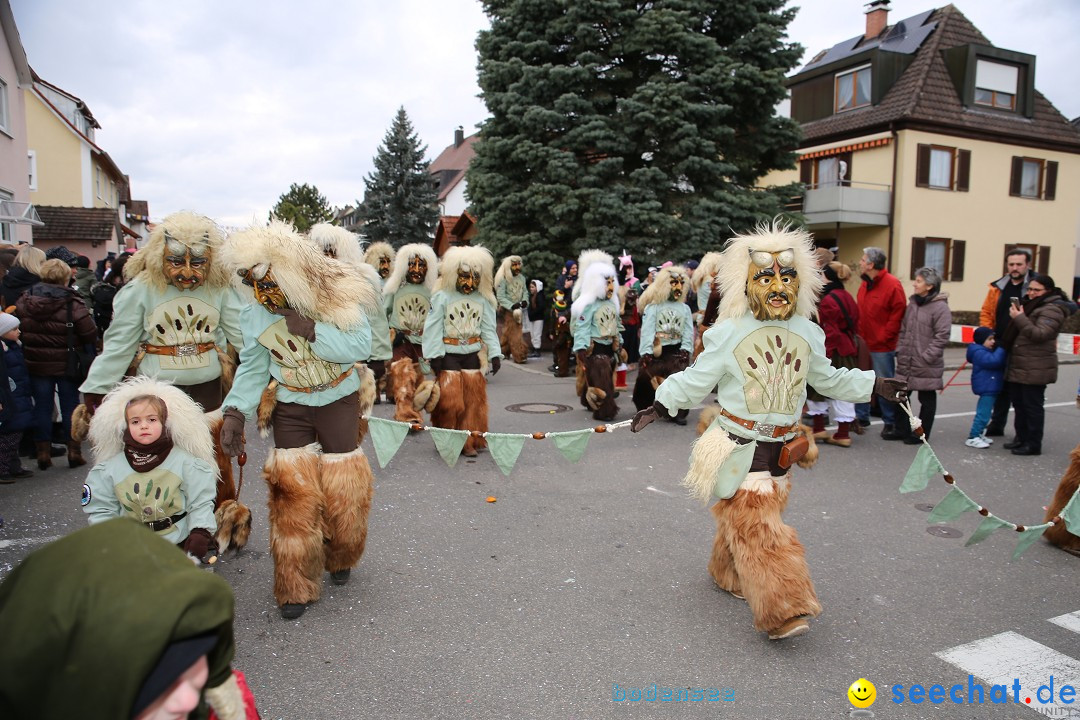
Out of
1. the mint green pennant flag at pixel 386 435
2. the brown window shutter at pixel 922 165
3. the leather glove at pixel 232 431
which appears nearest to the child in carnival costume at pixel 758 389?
the mint green pennant flag at pixel 386 435

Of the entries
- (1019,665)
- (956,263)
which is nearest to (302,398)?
(1019,665)

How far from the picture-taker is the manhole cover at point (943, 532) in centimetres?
543

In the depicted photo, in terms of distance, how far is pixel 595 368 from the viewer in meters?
9.48

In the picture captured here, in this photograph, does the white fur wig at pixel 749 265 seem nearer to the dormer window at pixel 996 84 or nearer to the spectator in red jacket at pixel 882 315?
the spectator in red jacket at pixel 882 315

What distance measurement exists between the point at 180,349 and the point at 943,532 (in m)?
5.61

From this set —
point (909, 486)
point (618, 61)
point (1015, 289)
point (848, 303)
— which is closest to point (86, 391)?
point (909, 486)

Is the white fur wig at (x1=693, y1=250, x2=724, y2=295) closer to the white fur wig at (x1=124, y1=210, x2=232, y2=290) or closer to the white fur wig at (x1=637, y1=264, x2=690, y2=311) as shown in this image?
the white fur wig at (x1=637, y1=264, x2=690, y2=311)

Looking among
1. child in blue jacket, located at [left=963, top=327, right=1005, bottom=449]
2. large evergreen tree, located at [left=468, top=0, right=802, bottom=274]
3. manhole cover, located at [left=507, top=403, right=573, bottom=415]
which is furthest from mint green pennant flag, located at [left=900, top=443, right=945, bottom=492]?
large evergreen tree, located at [left=468, top=0, right=802, bottom=274]

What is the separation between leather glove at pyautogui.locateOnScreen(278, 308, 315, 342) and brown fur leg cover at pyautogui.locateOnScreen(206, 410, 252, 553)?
1143 millimetres

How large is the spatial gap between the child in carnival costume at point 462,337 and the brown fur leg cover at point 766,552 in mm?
3931

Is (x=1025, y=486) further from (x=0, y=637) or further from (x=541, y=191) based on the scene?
(x=541, y=191)

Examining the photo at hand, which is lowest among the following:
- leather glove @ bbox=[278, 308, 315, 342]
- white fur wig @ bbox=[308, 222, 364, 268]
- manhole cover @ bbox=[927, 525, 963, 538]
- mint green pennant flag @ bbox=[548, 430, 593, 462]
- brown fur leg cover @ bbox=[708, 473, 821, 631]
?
manhole cover @ bbox=[927, 525, 963, 538]

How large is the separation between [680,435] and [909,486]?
4530 millimetres

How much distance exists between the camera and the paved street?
333 cm
